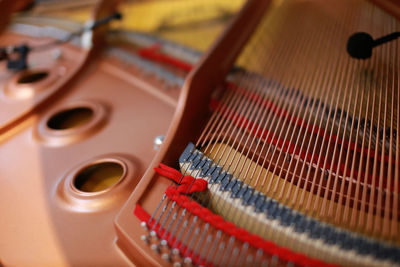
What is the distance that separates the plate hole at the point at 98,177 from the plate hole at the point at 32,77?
85 centimetres

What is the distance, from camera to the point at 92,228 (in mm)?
1087

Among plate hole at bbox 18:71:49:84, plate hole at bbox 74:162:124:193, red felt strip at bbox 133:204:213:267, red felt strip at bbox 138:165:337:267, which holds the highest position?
red felt strip at bbox 138:165:337:267

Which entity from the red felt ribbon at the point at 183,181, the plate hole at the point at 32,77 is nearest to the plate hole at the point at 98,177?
the red felt ribbon at the point at 183,181

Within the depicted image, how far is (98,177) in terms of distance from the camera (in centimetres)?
132

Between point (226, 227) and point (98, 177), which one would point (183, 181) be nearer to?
point (226, 227)

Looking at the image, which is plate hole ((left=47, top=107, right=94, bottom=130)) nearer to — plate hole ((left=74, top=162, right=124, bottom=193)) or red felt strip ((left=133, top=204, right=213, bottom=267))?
plate hole ((left=74, top=162, right=124, bottom=193))

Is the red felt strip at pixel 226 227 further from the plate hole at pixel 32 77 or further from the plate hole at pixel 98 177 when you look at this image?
the plate hole at pixel 32 77

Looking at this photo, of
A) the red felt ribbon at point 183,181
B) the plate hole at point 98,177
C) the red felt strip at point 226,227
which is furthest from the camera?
the plate hole at point 98,177

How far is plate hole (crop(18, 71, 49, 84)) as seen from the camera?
5.90ft

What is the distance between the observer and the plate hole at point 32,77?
1.80 m

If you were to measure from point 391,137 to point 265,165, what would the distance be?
1.48ft

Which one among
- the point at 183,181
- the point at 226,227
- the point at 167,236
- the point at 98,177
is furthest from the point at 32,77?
the point at 226,227

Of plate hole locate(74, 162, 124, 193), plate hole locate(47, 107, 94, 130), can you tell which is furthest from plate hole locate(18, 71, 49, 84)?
plate hole locate(74, 162, 124, 193)

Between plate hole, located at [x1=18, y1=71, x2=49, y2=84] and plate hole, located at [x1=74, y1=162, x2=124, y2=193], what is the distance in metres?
0.85
